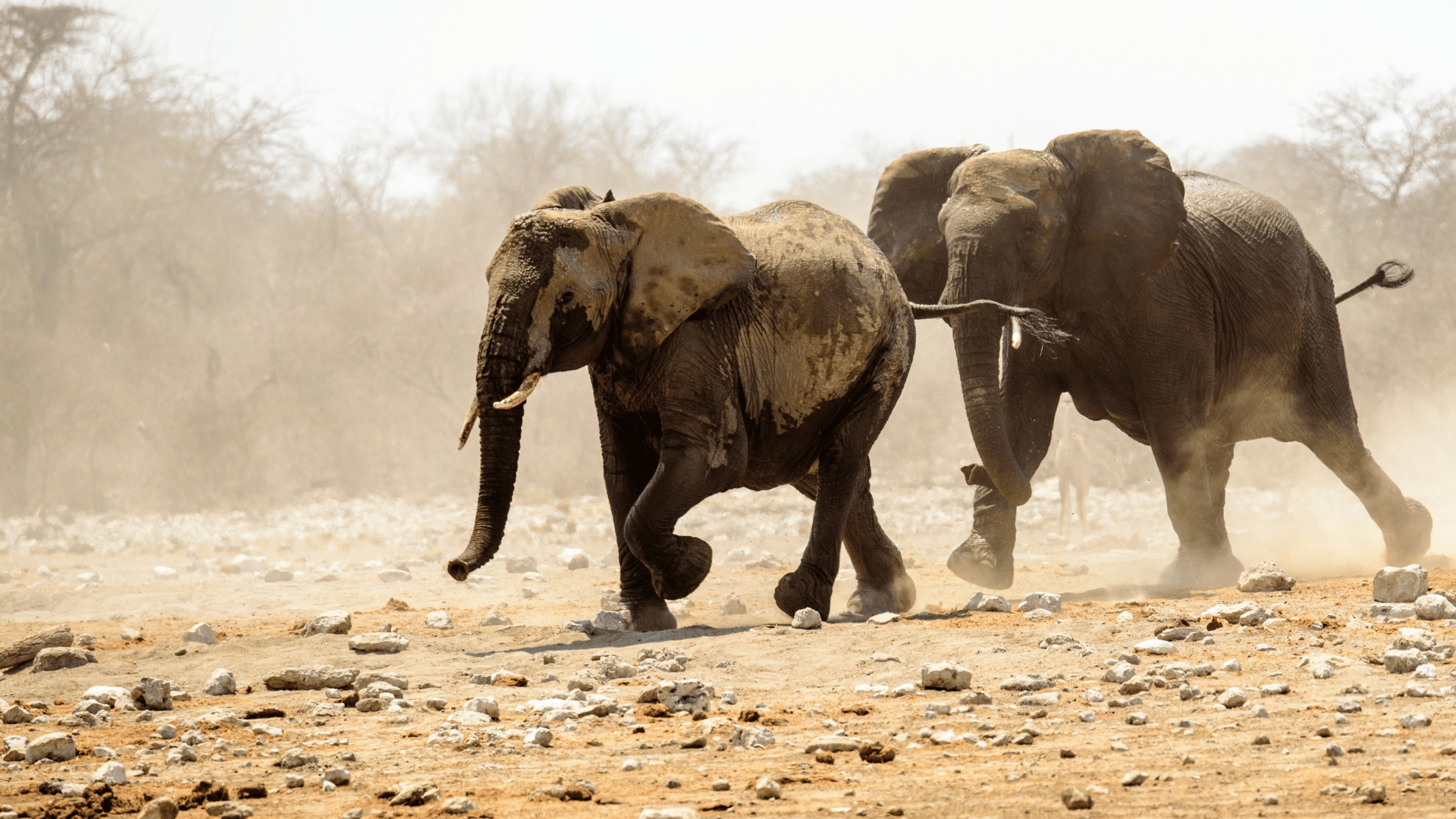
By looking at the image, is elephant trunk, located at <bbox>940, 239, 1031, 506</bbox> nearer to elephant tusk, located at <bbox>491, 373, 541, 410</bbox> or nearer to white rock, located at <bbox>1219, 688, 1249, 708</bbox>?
elephant tusk, located at <bbox>491, 373, 541, 410</bbox>

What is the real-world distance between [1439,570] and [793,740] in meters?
6.52

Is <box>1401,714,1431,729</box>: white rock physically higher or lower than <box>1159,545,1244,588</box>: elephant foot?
lower

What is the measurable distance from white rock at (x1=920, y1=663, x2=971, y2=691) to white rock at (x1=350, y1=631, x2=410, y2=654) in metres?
2.67

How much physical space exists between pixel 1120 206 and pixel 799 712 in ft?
19.8

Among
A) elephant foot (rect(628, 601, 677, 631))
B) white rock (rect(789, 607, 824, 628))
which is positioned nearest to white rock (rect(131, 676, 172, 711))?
elephant foot (rect(628, 601, 677, 631))

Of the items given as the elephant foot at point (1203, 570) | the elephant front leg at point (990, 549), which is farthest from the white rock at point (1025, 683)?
the elephant front leg at point (990, 549)

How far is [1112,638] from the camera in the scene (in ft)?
20.5

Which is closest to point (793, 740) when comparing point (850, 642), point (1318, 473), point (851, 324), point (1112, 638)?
point (850, 642)

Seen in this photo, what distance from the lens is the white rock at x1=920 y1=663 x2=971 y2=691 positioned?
17.1 feet

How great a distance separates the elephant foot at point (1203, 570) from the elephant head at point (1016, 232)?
1183mm

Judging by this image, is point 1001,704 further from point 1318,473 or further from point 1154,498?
point 1318,473

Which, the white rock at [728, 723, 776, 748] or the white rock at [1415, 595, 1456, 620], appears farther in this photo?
the white rock at [1415, 595, 1456, 620]

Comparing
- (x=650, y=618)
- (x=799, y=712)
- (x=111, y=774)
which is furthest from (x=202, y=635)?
(x=799, y=712)

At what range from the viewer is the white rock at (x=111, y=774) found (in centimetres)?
420
